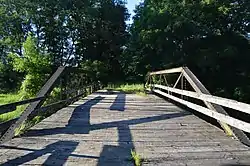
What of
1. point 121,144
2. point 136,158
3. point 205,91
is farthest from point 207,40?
point 136,158

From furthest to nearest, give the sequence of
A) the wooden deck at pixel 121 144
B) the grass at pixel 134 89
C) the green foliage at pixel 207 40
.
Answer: the green foliage at pixel 207 40 < the grass at pixel 134 89 < the wooden deck at pixel 121 144

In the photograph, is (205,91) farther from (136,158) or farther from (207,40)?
(207,40)

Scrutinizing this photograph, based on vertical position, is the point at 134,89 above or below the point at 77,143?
above

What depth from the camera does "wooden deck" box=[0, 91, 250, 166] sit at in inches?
132

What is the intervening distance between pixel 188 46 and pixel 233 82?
3950mm

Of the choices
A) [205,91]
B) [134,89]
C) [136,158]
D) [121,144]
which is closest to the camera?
[136,158]

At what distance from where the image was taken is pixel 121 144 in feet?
13.4

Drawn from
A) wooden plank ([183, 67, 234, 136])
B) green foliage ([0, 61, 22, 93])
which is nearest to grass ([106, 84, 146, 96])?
wooden plank ([183, 67, 234, 136])

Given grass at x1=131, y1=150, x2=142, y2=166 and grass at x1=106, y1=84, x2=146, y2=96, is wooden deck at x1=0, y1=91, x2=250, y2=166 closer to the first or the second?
grass at x1=131, y1=150, x2=142, y2=166

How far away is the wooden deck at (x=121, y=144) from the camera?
3.35 metres

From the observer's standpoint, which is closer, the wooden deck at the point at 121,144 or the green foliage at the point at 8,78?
the wooden deck at the point at 121,144

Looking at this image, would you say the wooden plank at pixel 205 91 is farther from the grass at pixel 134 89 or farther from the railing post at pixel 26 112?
the grass at pixel 134 89

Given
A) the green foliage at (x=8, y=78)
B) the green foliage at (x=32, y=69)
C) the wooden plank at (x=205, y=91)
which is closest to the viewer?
the wooden plank at (x=205, y=91)

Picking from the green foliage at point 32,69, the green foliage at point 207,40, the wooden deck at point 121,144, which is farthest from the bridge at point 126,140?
the green foliage at point 207,40
